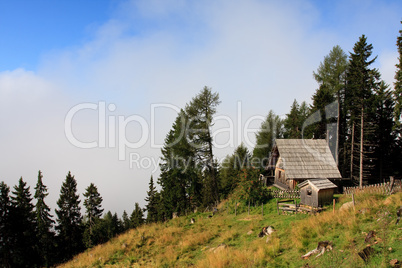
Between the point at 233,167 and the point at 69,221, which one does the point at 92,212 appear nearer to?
the point at 69,221

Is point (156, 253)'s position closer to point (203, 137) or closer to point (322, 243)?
point (322, 243)

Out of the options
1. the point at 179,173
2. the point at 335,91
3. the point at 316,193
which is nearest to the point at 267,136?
the point at 335,91

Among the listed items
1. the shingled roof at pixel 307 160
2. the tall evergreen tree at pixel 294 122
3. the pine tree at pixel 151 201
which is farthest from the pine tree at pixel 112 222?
A: the shingled roof at pixel 307 160

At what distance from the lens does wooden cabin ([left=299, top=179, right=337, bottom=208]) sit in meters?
23.9

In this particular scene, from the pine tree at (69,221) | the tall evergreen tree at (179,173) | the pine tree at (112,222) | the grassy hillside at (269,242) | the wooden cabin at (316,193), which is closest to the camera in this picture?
Result: the grassy hillside at (269,242)

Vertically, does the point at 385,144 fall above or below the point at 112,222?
above

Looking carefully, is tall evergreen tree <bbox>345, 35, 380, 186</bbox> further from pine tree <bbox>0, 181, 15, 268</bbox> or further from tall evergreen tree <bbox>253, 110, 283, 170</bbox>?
pine tree <bbox>0, 181, 15, 268</bbox>

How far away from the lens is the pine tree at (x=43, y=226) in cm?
4144

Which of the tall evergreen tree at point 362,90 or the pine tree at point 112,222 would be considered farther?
the pine tree at point 112,222

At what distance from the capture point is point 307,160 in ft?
110

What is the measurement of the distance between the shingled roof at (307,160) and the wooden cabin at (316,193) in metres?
5.96

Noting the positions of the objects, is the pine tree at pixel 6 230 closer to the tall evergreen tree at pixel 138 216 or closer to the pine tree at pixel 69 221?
the pine tree at pixel 69 221

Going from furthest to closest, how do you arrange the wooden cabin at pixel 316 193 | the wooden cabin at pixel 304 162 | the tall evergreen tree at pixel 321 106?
1. the tall evergreen tree at pixel 321 106
2. the wooden cabin at pixel 304 162
3. the wooden cabin at pixel 316 193

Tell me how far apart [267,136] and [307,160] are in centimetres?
1901
